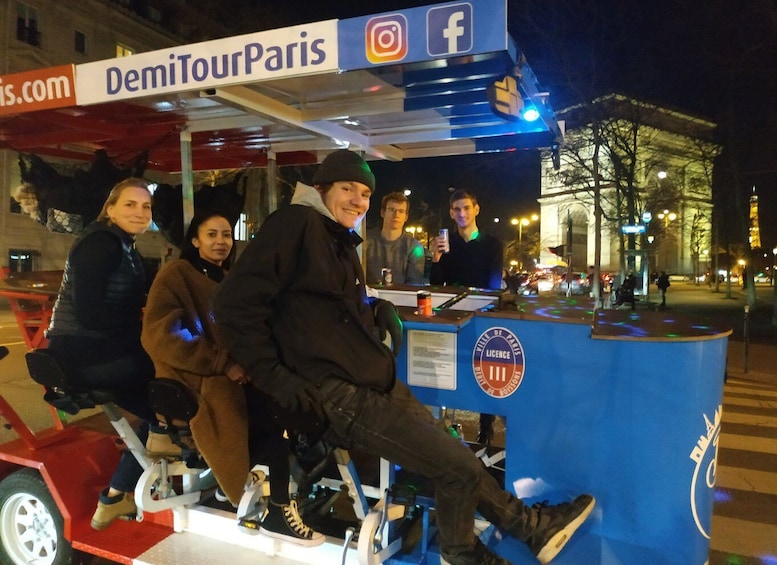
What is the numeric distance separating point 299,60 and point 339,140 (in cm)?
164

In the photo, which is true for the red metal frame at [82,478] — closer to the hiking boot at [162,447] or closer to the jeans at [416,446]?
the hiking boot at [162,447]

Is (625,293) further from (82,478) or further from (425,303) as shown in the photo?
(82,478)

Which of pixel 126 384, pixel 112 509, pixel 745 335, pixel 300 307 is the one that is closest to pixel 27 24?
pixel 126 384

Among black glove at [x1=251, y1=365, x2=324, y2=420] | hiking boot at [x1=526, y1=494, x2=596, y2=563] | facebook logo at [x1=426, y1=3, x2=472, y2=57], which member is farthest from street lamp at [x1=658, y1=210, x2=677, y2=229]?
black glove at [x1=251, y1=365, x2=324, y2=420]

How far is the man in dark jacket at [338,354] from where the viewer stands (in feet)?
7.00

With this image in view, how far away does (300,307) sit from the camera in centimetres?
224

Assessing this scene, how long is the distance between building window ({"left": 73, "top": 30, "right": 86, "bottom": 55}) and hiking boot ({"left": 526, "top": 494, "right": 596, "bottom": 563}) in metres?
33.0

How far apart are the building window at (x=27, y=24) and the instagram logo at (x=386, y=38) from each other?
97.6ft

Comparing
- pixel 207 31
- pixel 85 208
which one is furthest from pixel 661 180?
pixel 85 208

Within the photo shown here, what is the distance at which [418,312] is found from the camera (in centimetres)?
295

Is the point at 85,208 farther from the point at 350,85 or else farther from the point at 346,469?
the point at 346,469

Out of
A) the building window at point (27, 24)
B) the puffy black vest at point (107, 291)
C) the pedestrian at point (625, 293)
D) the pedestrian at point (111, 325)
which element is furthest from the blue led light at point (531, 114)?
the building window at point (27, 24)

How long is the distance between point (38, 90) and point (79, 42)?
1222 inches

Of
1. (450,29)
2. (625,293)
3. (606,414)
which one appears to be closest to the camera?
(450,29)
